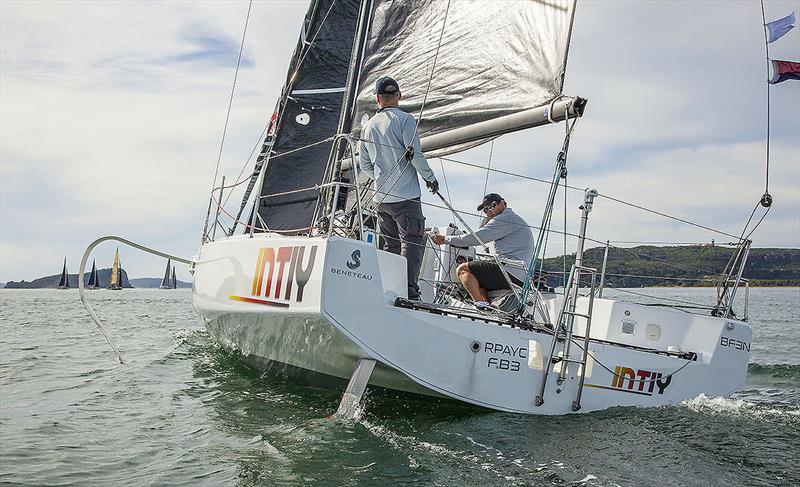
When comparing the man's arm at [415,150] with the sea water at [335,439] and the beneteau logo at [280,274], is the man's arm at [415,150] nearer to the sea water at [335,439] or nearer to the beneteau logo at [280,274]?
the beneteau logo at [280,274]

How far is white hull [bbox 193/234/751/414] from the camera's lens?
446cm

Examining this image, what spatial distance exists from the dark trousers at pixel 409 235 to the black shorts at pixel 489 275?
1.06m

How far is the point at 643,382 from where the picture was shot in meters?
5.55

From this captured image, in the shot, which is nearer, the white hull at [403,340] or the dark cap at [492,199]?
the white hull at [403,340]

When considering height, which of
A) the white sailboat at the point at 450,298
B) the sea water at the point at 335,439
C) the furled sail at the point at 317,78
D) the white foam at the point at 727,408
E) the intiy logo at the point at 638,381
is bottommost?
the sea water at the point at 335,439

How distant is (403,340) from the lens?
459 cm

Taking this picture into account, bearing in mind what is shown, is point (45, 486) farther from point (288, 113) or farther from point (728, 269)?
point (288, 113)

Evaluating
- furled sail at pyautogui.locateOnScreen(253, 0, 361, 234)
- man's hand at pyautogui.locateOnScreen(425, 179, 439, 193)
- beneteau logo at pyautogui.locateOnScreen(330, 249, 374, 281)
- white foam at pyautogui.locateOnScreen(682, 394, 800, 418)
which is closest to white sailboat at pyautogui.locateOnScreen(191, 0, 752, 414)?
beneteau logo at pyautogui.locateOnScreen(330, 249, 374, 281)

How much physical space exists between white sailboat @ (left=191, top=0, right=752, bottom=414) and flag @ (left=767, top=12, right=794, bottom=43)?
2289 mm

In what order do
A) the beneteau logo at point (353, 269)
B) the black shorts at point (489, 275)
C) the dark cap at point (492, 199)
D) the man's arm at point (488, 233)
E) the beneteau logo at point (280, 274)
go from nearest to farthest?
the beneteau logo at point (353, 269), the beneteau logo at point (280, 274), the black shorts at point (489, 275), the man's arm at point (488, 233), the dark cap at point (492, 199)

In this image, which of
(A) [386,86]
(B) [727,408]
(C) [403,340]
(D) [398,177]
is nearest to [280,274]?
(C) [403,340]

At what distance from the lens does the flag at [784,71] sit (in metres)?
6.70

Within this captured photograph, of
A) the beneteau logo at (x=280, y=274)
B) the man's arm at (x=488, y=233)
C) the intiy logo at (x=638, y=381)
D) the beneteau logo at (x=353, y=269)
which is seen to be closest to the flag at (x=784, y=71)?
the man's arm at (x=488, y=233)

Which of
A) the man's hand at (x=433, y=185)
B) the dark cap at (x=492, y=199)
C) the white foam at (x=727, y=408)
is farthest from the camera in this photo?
the dark cap at (x=492, y=199)
